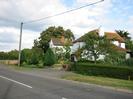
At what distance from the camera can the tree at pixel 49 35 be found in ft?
309

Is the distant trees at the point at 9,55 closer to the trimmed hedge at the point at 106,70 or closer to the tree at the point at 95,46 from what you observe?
the tree at the point at 95,46

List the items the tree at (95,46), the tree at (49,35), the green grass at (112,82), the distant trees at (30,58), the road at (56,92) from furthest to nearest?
the tree at (49,35) → the distant trees at (30,58) → the tree at (95,46) → the green grass at (112,82) → the road at (56,92)

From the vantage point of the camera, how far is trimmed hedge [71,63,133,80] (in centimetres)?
2846

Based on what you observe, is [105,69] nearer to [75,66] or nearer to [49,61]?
[75,66]

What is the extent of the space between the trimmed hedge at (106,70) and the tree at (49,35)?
184 feet

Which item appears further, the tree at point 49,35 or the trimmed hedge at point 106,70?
the tree at point 49,35

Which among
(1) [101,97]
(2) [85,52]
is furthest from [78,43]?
(1) [101,97]

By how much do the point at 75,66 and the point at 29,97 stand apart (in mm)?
26307

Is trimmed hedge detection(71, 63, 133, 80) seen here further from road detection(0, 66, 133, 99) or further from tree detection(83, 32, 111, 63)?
road detection(0, 66, 133, 99)

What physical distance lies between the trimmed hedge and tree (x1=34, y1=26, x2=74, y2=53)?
56045mm

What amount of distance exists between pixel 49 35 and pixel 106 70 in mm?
65638

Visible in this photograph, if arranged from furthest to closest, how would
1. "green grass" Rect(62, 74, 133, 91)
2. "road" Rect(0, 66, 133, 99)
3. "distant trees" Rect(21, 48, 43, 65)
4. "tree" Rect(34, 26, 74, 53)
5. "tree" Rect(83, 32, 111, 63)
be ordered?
"tree" Rect(34, 26, 74, 53)
"distant trees" Rect(21, 48, 43, 65)
"tree" Rect(83, 32, 111, 63)
"green grass" Rect(62, 74, 133, 91)
"road" Rect(0, 66, 133, 99)

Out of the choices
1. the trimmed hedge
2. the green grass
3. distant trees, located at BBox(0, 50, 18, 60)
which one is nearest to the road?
the green grass

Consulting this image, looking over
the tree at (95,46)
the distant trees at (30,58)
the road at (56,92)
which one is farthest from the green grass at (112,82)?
the distant trees at (30,58)
